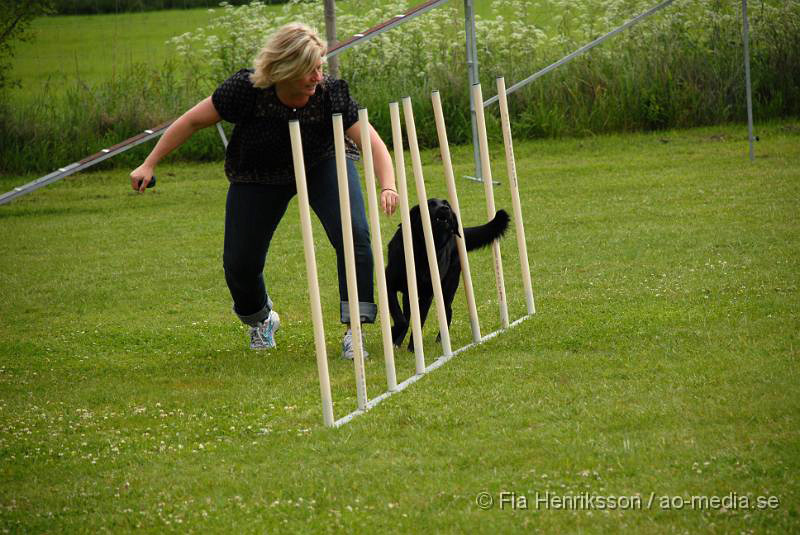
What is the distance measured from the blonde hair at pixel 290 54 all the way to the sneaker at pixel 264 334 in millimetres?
1767

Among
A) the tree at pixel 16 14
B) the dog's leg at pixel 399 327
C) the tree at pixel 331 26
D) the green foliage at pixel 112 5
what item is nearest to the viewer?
the dog's leg at pixel 399 327

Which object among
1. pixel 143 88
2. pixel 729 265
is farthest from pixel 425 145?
pixel 729 265

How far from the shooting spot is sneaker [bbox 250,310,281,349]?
6.62 metres

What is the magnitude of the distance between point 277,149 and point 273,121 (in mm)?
178

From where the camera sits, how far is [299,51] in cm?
521

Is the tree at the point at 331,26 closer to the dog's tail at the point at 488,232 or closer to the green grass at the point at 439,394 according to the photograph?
the green grass at the point at 439,394

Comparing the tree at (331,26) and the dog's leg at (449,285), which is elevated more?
the tree at (331,26)

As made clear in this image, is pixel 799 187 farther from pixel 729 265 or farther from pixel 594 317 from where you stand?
pixel 594 317

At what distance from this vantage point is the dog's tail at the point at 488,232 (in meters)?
6.39

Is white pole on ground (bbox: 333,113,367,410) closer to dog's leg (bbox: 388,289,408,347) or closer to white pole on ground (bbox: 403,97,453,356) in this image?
white pole on ground (bbox: 403,97,453,356)

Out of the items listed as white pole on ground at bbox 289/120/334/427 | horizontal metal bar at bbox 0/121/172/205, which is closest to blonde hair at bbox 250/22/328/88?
white pole on ground at bbox 289/120/334/427

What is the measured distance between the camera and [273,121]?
5586mm

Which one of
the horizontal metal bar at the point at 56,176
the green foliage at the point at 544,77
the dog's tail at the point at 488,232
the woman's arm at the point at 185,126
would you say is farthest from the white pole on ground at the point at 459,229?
the green foliage at the point at 544,77

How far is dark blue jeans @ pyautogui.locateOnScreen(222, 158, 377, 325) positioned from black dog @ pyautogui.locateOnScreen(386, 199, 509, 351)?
0.90 feet
